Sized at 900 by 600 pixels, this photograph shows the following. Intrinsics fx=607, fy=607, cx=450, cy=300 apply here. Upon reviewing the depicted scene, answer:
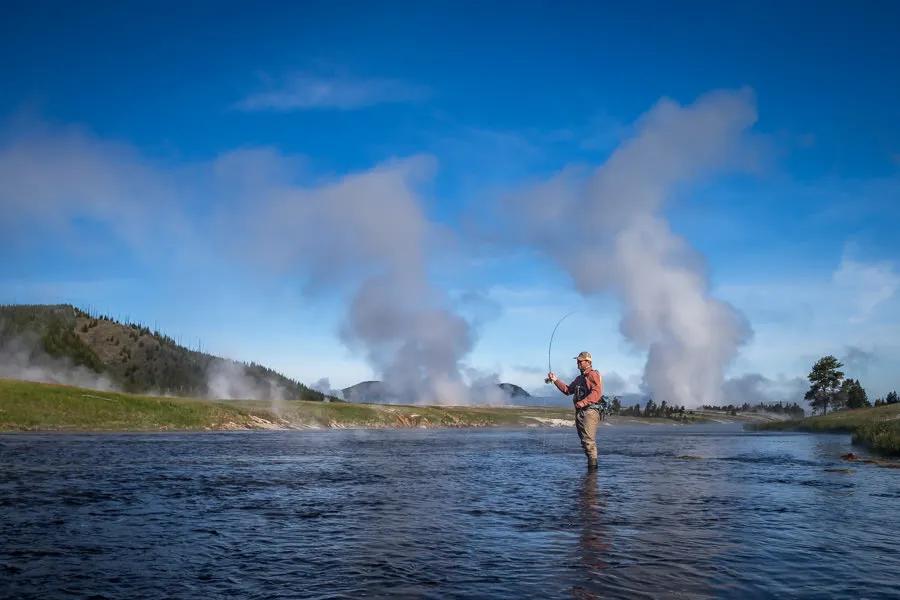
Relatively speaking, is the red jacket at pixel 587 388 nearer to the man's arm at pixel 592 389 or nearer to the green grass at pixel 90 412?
the man's arm at pixel 592 389

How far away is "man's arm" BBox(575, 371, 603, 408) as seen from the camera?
92.4ft

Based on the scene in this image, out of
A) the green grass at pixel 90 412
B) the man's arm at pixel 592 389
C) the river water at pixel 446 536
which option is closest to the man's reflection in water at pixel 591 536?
the river water at pixel 446 536

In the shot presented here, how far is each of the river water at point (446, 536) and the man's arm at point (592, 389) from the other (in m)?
3.38

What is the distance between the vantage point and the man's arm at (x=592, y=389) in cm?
2817

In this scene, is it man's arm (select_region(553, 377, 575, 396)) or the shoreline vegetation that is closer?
man's arm (select_region(553, 377, 575, 396))

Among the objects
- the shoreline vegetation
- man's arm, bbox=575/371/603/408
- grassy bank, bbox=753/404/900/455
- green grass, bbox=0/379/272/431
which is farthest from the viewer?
the shoreline vegetation

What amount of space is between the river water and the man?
2340 mm

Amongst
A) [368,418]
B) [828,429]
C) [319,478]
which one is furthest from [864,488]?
[368,418]

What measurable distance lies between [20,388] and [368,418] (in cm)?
8973

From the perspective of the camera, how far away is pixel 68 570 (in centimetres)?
1088

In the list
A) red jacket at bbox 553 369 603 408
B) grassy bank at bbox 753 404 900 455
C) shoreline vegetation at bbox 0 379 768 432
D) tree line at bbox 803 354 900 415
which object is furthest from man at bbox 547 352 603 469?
tree line at bbox 803 354 900 415

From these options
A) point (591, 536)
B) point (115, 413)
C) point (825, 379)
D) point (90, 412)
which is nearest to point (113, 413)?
point (115, 413)

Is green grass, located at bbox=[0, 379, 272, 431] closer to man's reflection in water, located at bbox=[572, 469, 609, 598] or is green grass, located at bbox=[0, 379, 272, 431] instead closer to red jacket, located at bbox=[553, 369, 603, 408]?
red jacket, located at bbox=[553, 369, 603, 408]

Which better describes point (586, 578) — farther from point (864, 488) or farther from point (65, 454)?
point (65, 454)
